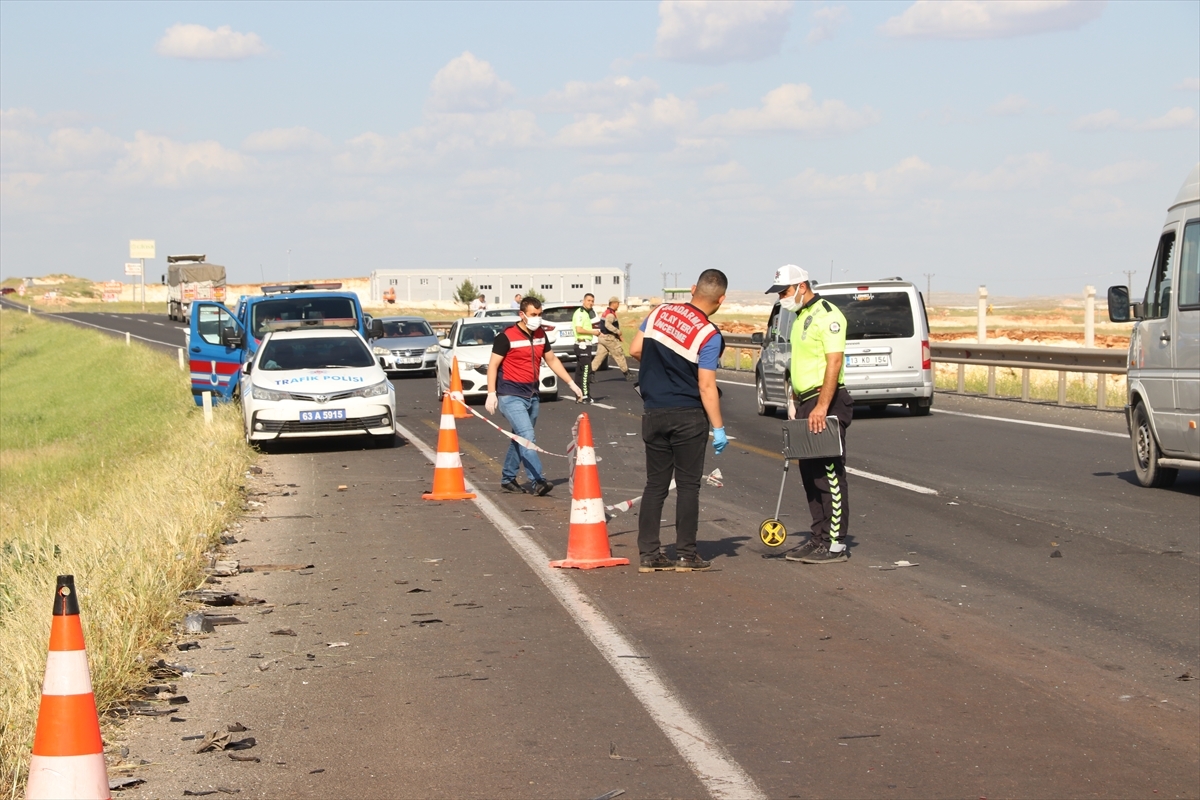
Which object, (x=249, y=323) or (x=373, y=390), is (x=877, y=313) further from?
(x=249, y=323)

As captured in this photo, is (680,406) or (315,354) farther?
(315,354)

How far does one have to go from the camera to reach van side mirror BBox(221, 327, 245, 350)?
878 inches

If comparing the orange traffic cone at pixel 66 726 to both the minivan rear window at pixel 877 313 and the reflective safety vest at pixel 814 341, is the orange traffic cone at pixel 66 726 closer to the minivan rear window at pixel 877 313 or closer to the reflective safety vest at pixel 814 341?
the reflective safety vest at pixel 814 341

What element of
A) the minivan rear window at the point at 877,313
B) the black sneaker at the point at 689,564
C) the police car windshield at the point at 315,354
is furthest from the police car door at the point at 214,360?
the black sneaker at the point at 689,564

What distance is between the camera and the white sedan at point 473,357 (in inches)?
1060

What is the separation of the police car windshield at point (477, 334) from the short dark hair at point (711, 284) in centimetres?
1914

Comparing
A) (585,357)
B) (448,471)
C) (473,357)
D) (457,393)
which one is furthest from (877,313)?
A: (448,471)

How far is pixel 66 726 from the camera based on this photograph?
14.2 ft

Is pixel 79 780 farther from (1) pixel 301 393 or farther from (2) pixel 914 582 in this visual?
(1) pixel 301 393

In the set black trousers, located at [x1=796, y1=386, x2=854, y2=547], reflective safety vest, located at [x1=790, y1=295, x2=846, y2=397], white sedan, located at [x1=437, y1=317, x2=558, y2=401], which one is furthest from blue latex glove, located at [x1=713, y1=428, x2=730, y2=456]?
white sedan, located at [x1=437, y1=317, x2=558, y2=401]

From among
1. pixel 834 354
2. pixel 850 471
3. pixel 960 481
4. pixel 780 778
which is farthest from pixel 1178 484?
pixel 780 778

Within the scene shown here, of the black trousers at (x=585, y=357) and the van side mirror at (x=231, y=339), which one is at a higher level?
the van side mirror at (x=231, y=339)

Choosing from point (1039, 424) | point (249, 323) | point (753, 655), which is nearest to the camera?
point (753, 655)

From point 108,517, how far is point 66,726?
29.4 feet
